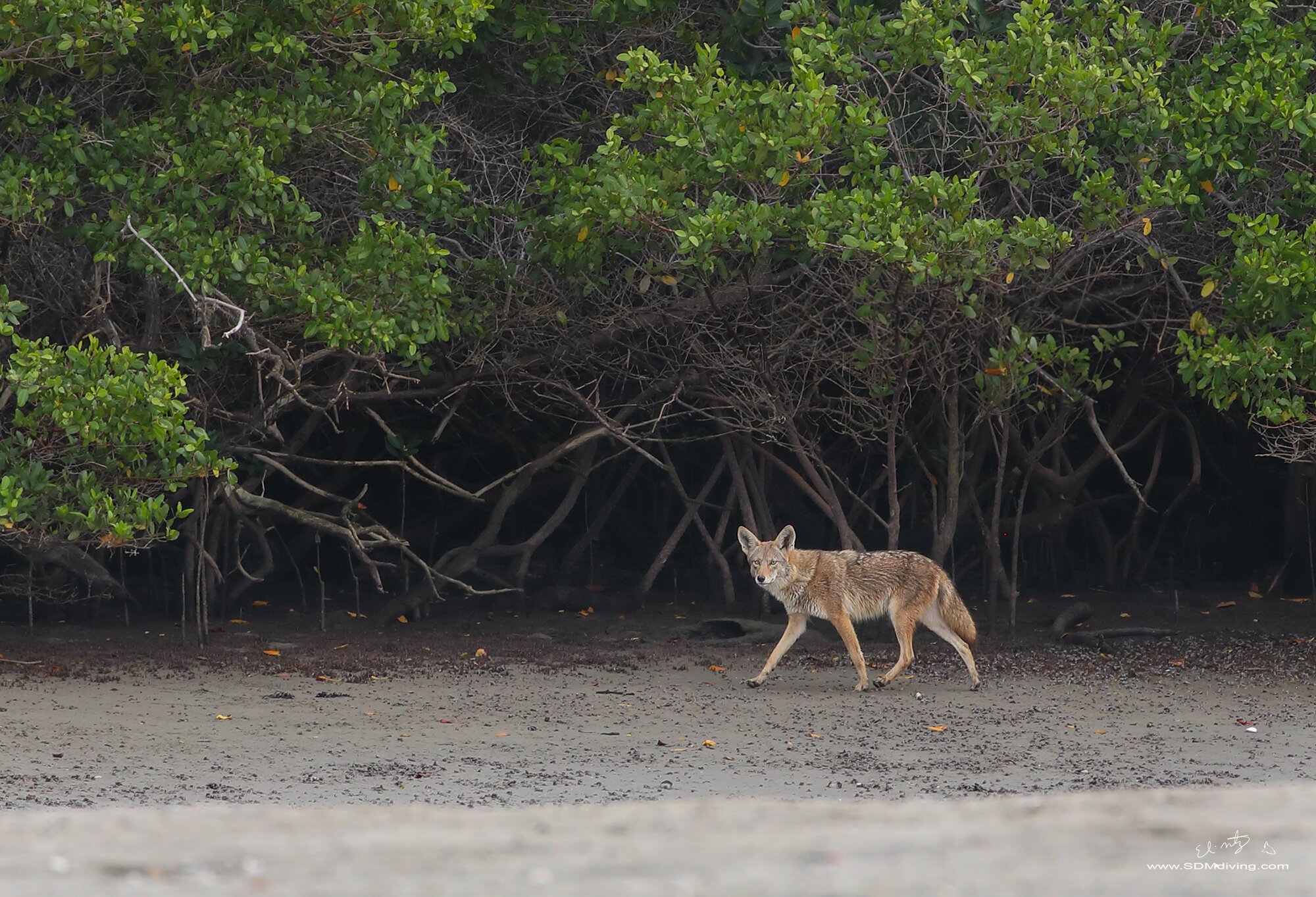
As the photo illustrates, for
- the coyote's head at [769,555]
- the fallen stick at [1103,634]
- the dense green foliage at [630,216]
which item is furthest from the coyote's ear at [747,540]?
the fallen stick at [1103,634]

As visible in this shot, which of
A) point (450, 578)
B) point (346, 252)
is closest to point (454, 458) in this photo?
point (450, 578)

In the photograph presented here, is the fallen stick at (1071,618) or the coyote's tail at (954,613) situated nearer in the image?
the coyote's tail at (954,613)

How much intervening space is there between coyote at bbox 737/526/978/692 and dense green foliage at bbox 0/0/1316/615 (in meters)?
1.42

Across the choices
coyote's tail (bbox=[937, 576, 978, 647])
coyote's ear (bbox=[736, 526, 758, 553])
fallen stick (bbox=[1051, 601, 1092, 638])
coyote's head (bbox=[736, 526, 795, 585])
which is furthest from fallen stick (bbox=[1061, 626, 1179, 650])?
coyote's ear (bbox=[736, 526, 758, 553])

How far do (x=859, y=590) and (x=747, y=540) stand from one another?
2.68 feet

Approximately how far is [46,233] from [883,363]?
5.84 metres

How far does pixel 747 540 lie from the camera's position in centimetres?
1078

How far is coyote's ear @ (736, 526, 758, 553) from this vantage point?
1070cm

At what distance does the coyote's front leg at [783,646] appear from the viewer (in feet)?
33.8

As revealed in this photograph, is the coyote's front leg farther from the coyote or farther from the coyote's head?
the coyote's head

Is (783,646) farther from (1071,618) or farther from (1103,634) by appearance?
(1071,618)

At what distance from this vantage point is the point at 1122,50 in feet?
33.7

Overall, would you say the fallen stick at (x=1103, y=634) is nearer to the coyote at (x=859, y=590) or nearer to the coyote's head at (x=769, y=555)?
the coyote at (x=859, y=590)

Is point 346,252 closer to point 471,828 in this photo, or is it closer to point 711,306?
point 711,306
